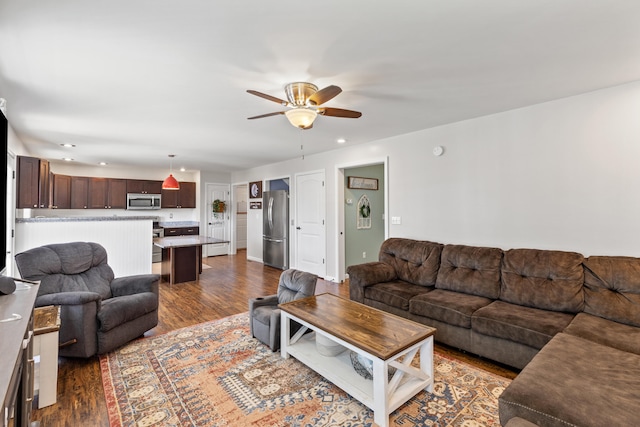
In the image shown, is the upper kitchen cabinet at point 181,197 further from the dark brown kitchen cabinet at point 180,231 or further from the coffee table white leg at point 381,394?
the coffee table white leg at point 381,394

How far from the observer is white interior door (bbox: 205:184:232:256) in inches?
323

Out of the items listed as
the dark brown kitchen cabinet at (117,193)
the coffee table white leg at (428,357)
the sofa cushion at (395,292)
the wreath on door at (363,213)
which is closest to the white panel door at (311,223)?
the wreath on door at (363,213)

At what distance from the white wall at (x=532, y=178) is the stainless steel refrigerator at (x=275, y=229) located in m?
2.76

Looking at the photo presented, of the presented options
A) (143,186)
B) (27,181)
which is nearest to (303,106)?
(27,181)

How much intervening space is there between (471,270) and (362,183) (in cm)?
289

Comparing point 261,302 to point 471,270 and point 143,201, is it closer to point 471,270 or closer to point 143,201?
point 471,270

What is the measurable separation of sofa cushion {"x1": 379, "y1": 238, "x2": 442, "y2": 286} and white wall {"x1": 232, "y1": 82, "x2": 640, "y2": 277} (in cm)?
34

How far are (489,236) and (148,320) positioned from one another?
12.5 ft

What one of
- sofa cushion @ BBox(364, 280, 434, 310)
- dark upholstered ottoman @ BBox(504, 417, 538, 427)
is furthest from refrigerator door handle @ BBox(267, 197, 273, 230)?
dark upholstered ottoman @ BBox(504, 417, 538, 427)

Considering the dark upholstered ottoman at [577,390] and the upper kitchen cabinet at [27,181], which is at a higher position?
the upper kitchen cabinet at [27,181]

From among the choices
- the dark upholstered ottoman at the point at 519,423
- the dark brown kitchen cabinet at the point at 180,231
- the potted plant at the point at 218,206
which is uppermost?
the potted plant at the point at 218,206

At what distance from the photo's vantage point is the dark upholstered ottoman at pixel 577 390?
1274mm

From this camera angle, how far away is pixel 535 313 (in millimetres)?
2490

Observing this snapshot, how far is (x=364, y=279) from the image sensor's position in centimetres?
344
